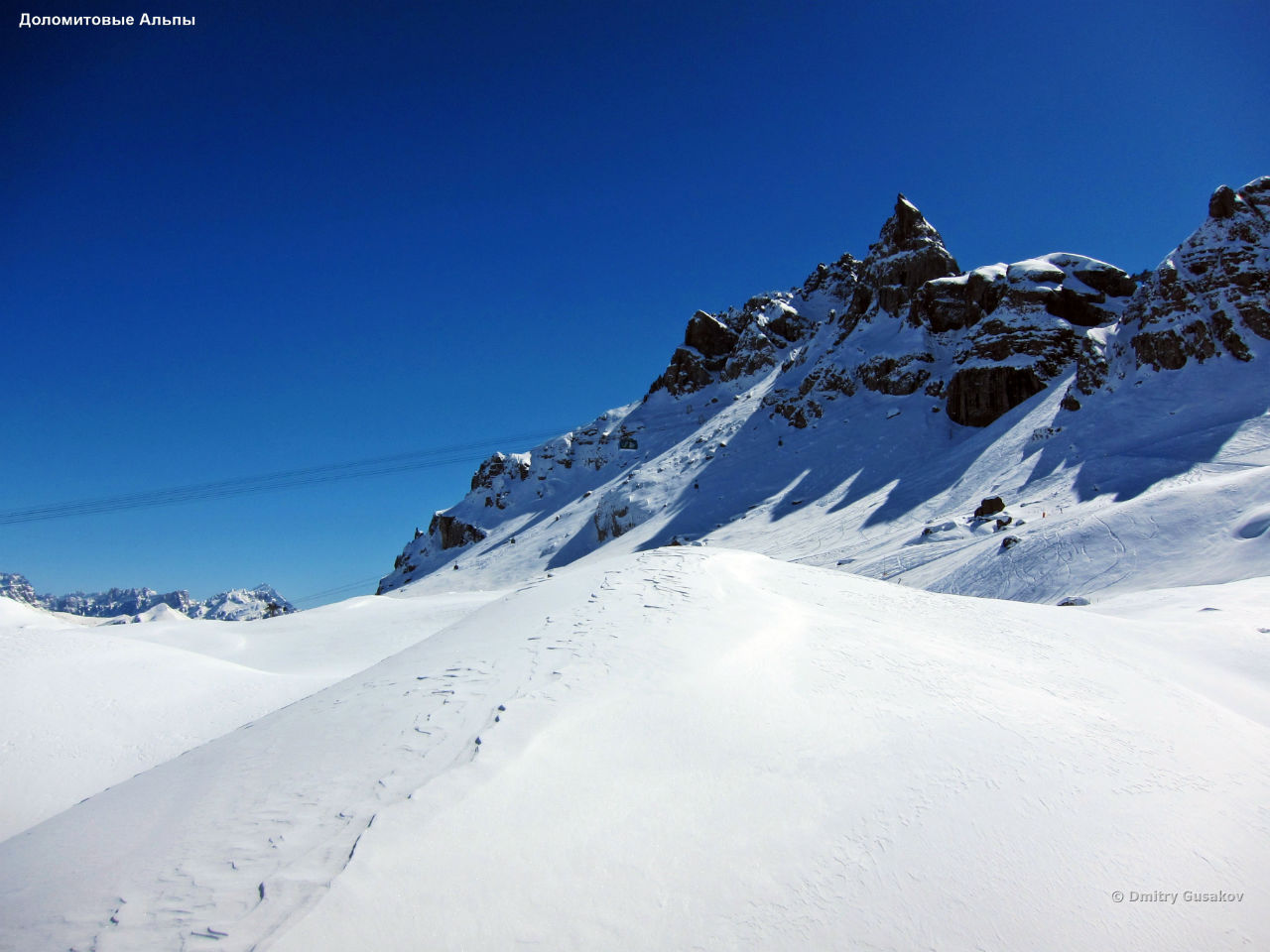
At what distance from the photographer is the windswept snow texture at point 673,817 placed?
3758mm

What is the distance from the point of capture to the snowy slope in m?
9.18

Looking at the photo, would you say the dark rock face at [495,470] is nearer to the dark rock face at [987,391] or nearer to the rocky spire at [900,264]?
the rocky spire at [900,264]

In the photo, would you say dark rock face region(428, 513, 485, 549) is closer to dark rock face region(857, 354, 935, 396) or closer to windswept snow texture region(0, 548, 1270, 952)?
dark rock face region(857, 354, 935, 396)

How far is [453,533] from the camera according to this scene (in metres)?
96.8

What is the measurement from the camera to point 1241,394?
128 feet

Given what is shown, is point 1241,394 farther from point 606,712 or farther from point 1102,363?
point 606,712

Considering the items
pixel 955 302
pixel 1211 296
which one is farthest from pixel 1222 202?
pixel 955 302

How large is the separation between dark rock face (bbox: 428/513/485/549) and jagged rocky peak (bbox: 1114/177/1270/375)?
82.1 m

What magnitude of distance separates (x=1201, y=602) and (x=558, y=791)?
19.1 m

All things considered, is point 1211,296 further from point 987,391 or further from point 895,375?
point 895,375

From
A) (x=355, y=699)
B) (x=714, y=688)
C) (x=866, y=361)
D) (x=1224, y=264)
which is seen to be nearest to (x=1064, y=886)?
(x=714, y=688)

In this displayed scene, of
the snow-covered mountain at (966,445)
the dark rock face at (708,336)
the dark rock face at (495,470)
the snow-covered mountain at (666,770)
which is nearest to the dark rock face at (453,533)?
the snow-covered mountain at (966,445)

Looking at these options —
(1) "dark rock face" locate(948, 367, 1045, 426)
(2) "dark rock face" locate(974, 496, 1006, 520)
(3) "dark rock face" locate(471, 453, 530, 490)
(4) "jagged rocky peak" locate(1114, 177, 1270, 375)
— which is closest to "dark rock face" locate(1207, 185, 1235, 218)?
(4) "jagged rocky peak" locate(1114, 177, 1270, 375)

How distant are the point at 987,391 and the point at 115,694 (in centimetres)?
6450
